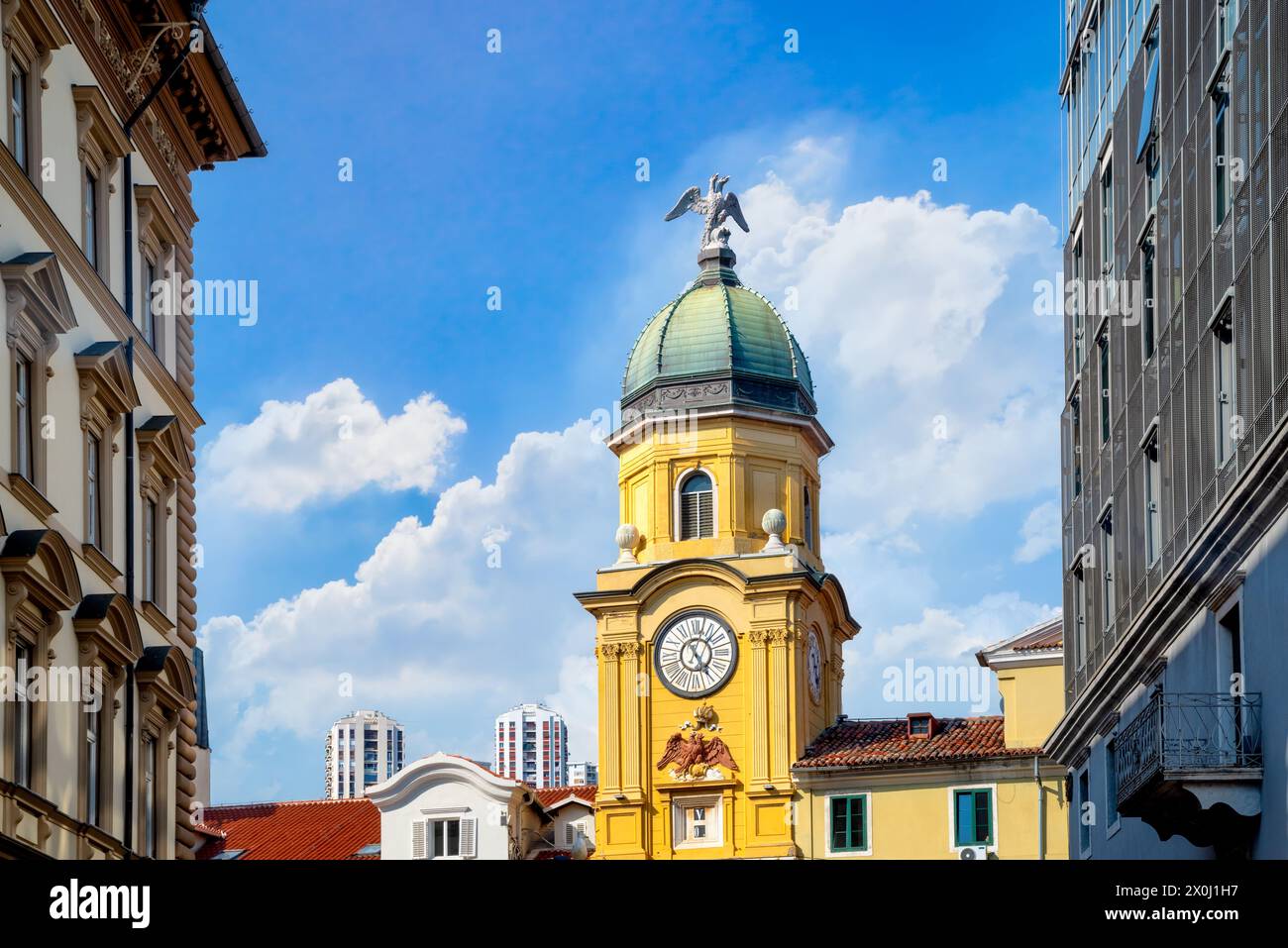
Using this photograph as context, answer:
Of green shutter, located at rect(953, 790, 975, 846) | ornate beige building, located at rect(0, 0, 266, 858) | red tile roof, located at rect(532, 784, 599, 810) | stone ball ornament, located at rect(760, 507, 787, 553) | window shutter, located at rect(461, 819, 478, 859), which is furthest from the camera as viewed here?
red tile roof, located at rect(532, 784, 599, 810)

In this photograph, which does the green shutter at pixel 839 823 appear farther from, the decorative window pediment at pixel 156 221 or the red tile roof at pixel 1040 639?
the decorative window pediment at pixel 156 221

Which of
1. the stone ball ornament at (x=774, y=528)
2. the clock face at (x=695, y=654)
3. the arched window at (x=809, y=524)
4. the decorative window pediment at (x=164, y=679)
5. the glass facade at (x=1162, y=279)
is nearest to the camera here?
the glass facade at (x=1162, y=279)

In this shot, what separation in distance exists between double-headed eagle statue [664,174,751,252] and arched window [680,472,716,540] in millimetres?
9423

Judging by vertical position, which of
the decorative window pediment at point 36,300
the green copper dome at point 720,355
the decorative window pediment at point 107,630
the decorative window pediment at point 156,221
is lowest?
the decorative window pediment at point 107,630

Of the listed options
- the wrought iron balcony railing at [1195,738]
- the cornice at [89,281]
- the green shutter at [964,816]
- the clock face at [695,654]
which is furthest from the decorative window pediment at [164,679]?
the clock face at [695,654]

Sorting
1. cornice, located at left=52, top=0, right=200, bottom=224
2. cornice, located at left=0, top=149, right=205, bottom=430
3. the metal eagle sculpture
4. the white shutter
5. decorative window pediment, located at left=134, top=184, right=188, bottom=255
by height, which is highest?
cornice, located at left=52, top=0, right=200, bottom=224

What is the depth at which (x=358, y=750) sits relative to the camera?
196 metres

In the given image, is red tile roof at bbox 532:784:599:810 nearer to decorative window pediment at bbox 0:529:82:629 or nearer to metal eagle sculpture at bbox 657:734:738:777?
metal eagle sculpture at bbox 657:734:738:777

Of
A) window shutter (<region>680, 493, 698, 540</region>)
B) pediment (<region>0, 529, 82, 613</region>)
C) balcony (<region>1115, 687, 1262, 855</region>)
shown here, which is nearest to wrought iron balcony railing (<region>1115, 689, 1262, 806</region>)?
balcony (<region>1115, 687, 1262, 855</region>)

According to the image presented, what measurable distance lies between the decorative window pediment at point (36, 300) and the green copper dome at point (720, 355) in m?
46.6

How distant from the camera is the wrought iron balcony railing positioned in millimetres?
29047

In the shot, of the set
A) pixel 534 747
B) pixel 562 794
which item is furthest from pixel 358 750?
pixel 562 794

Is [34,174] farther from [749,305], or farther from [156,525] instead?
[749,305]

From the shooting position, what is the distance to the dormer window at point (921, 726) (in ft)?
217
